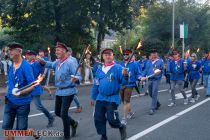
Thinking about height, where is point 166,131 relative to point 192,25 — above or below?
below

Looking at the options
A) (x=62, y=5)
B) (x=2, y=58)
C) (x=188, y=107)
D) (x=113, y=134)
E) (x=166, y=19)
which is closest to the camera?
(x=113, y=134)

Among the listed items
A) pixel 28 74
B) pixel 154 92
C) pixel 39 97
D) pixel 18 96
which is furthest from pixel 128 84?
pixel 18 96

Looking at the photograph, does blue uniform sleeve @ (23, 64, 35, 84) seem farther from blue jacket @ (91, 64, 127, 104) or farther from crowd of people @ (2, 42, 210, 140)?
blue jacket @ (91, 64, 127, 104)

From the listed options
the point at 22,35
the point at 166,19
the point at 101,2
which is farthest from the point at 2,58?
the point at 166,19

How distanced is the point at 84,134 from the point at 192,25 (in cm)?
3162

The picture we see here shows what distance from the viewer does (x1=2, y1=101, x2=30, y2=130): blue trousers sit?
6.95m

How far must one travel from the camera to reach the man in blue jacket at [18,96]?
6948 mm

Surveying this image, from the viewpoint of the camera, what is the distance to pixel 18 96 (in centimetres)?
687

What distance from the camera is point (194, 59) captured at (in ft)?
53.4

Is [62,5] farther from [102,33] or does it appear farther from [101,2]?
[102,33]

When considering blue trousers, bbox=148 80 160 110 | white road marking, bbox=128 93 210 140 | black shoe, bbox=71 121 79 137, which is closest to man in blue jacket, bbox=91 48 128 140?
black shoe, bbox=71 121 79 137

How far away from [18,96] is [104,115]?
1999mm

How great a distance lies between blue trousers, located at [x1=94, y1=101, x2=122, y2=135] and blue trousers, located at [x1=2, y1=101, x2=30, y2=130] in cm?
165

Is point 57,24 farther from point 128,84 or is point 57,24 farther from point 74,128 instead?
point 74,128
